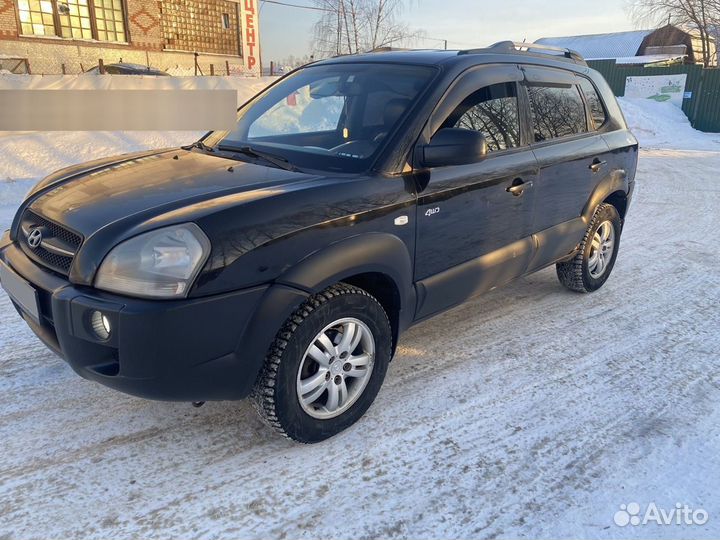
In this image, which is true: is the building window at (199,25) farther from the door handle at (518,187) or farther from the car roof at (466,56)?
the door handle at (518,187)

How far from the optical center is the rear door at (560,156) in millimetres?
3713

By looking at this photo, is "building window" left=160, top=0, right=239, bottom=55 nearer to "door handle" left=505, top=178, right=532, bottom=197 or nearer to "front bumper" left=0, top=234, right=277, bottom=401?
"door handle" left=505, top=178, right=532, bottom=197

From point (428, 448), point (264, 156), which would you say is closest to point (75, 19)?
point (264, 156)

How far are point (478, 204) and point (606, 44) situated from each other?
57.2m

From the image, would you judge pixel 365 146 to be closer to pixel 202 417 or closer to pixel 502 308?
pixel 202 417

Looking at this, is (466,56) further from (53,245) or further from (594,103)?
(53,245)

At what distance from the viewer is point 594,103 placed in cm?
441

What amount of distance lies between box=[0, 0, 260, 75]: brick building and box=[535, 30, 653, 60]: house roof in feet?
105

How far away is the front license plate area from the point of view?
2336 millimetres

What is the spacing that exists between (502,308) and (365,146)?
201 cm

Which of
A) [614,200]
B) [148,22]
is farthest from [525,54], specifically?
[148,22]

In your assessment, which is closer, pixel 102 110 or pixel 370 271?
pixel 370 271

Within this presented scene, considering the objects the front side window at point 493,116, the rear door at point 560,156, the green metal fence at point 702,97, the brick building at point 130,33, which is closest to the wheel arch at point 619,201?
the rear door at point 560,156

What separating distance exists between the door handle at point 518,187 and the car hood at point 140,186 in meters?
1.40
